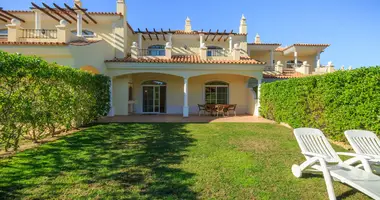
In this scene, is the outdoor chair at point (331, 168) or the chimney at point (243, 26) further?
the chimney at point (243, 26)

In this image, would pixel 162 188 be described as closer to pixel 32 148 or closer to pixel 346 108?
pixel 32 148

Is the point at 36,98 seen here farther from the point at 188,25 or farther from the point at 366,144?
the point at 188,25

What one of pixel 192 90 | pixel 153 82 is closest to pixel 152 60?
pixel 153 82

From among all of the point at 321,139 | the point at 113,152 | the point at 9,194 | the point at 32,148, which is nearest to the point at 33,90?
the point at 32,148

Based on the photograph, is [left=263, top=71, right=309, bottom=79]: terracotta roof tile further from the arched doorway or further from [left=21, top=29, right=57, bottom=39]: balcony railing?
[left=21, top=29, right=57, bottom=39]: balcony railing

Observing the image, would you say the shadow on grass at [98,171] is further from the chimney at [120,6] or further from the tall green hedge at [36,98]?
the chimney at [120,6]

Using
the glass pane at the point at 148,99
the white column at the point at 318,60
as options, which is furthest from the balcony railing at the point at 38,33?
the white column at the point at 318,60

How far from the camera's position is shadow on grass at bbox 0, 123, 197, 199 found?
363 cm

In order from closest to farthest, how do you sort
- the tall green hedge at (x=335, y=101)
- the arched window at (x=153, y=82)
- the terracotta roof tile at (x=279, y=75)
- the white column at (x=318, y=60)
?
the tall green hedge at (x=335, y=101) → the arched window at (x=153, y=82) → the terracotta roof tile at (x=279, y=75) → the white column at (x=318, y=60)

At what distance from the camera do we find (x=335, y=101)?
7105 mm

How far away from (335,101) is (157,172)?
6116 millimetres

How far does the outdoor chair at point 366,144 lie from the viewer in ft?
14.4

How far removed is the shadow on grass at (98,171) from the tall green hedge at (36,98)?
2.36 feet

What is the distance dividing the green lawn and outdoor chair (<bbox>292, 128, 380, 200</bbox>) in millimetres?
312
